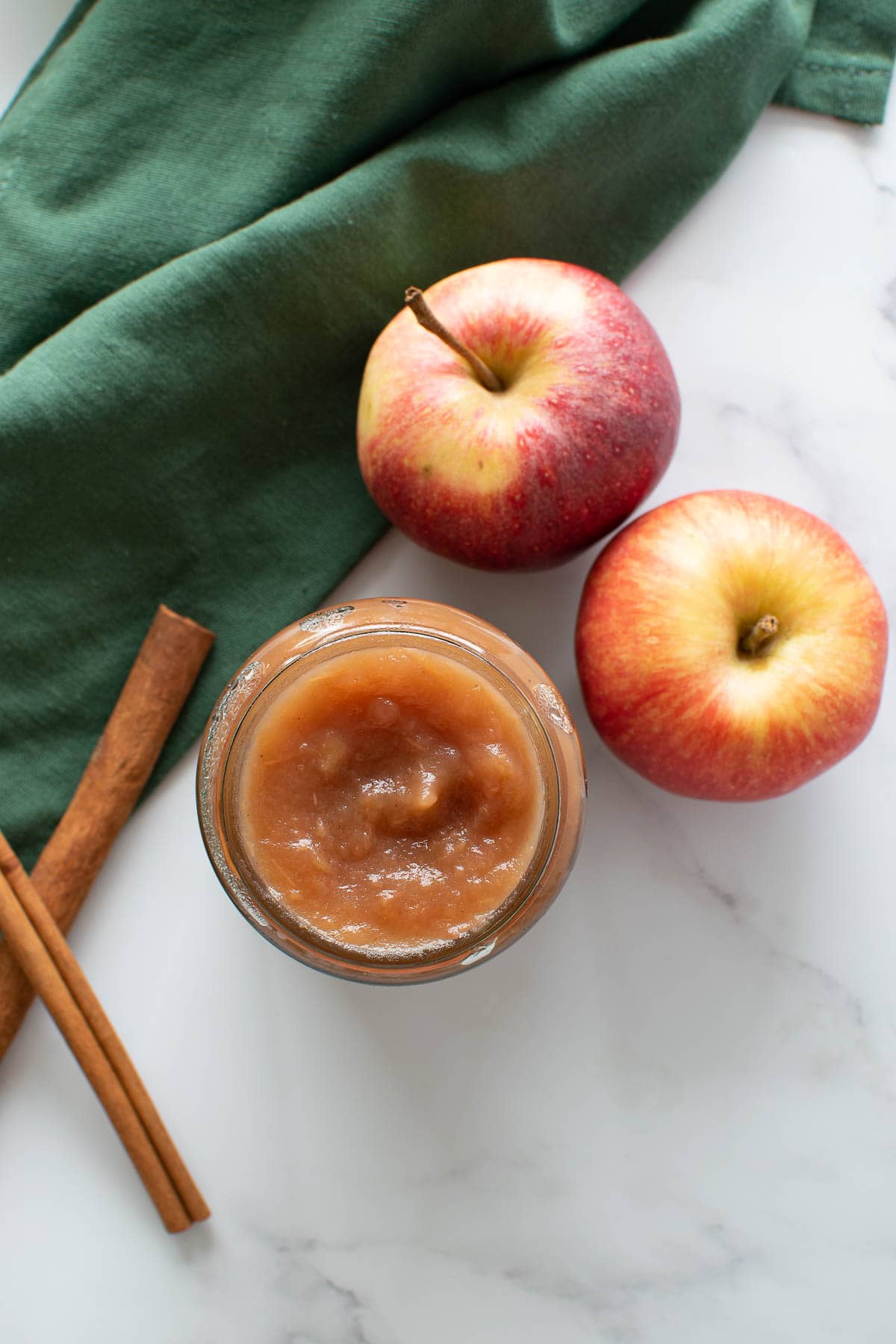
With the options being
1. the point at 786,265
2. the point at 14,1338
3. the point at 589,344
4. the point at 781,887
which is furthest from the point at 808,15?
the point at 14,1338

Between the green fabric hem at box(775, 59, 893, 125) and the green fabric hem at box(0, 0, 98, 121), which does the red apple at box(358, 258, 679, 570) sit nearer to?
the green fabric hem at box(775, 59, 893, 125)

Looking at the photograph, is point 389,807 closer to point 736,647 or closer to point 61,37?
point 736,647

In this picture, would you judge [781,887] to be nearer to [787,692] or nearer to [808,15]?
[787,692]

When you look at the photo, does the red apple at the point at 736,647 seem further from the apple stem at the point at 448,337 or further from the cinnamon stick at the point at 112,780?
the cinnamon stick at the point at 112,780

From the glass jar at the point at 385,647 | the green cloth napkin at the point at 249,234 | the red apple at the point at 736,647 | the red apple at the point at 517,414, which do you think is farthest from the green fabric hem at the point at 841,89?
the glass jar at the point at 385,647

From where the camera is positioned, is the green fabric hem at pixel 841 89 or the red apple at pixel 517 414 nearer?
the red apple at pixel 517 414

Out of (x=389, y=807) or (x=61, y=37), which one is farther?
(x=61, y=37)

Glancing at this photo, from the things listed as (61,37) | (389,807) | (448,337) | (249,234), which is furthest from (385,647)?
(61,37)
